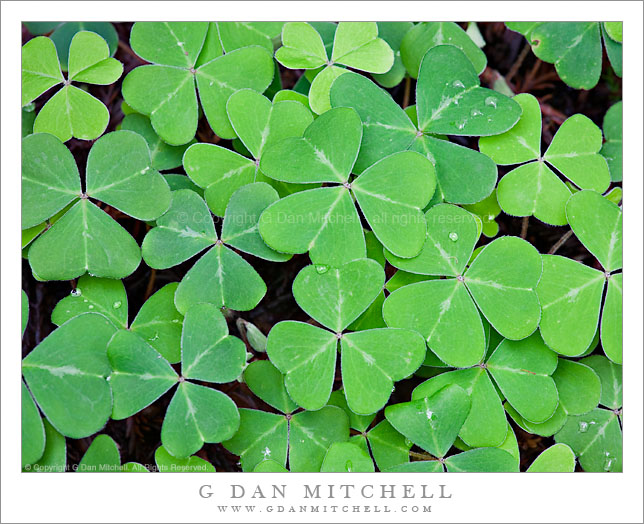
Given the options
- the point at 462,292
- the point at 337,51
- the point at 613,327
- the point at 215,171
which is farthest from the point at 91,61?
the point at 613,327

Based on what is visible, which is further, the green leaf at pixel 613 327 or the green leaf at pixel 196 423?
the green leaf at pixel 613 327

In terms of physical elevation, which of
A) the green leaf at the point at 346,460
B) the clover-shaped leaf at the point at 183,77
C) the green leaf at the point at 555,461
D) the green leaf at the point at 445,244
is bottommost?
the green leaf at the point at 555,461

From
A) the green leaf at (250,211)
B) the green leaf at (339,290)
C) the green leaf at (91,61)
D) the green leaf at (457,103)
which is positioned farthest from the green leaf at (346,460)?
the green leaf at (91,61)

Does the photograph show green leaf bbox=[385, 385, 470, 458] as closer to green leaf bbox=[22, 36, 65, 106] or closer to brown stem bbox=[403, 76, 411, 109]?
brown stem bbox=[403, 76, 411, 109]

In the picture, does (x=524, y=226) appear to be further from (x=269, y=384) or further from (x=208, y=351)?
(x=208, y=351)

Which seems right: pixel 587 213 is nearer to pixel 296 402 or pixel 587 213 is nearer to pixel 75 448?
pixel 296 402

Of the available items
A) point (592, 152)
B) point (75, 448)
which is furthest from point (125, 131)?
point (592, 152)

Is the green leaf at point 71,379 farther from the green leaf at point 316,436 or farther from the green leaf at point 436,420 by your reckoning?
the green leaf at point 436,420
